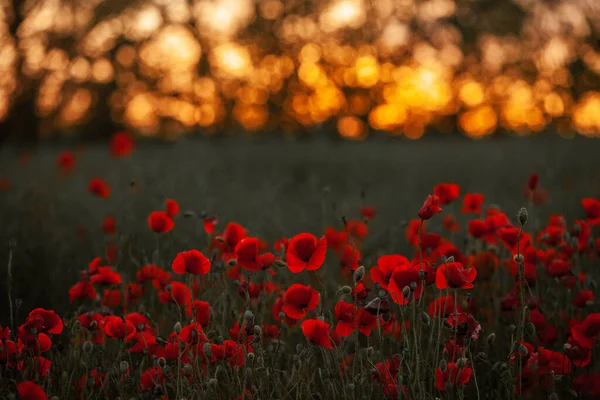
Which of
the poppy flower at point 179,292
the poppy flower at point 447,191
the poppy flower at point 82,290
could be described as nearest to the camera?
the poppy flower at point 179,292

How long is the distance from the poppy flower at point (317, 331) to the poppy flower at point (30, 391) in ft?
2.00

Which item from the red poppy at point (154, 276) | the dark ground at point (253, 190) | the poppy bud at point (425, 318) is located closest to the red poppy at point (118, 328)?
the red poppy at point (154, 276)

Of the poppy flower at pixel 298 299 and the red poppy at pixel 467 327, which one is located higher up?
the poppy flower at pixel 298 299

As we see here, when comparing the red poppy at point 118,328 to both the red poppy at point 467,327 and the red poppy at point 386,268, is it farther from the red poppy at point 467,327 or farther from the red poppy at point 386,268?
the red poppy at point 467,327

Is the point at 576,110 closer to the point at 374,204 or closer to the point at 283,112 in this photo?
the point at 283,112

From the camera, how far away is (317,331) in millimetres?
1474

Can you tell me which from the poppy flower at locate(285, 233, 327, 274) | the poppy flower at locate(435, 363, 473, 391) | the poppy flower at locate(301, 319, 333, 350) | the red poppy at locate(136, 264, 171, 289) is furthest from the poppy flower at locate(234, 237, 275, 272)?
the poppy flower at locate(435, 363, 473, 391)

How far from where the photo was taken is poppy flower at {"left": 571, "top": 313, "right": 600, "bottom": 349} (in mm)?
1544

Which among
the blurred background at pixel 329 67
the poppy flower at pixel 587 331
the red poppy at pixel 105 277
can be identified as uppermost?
the blurred background at pixel 329 67

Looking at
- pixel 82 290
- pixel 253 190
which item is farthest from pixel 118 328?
pixel 253 190

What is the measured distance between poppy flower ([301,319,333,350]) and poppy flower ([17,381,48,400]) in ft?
2.00

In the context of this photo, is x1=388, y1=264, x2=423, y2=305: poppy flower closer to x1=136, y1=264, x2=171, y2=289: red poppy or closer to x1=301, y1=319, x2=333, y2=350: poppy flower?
x1=301, y1=319, x2=333, y2=350: poppy flower

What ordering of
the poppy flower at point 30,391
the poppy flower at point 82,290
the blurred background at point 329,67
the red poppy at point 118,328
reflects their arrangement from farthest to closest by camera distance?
the blurred background at point 329,67 < the poppy flower at point 82,290 < the red poppy at point 118,328 < the poppy flower at point 30,391

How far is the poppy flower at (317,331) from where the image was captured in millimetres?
1453
